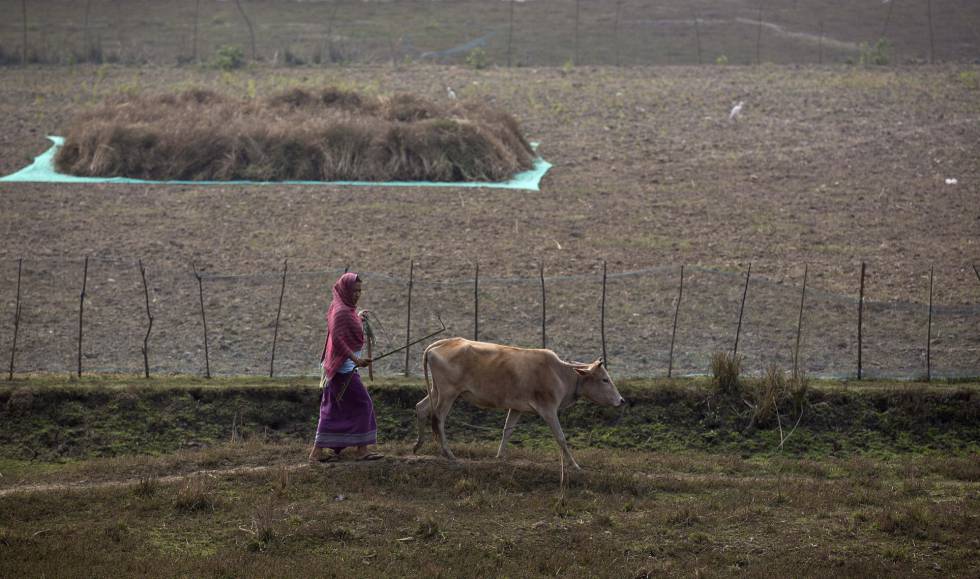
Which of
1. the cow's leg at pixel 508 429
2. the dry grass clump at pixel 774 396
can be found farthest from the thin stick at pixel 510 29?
the cow's leg at pixel 508 429

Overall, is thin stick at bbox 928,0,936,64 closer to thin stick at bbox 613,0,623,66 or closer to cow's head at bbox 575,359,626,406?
thin stick at bbox 613,0,623,66

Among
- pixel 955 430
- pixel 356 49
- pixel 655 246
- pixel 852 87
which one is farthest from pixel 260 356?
pixel 356 49

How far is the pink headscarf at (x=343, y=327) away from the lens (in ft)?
34.8

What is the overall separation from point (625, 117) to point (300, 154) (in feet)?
27.7

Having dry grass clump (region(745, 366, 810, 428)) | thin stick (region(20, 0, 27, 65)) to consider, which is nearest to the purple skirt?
dry grass clump (region(745, 366, 810, 428))

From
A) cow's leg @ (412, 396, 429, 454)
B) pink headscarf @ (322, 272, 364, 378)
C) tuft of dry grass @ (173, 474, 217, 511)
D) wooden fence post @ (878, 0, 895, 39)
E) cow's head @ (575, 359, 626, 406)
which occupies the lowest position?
tuft of dry grass @ (173, 474, 217, 511)

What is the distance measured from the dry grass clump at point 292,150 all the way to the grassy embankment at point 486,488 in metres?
9.85

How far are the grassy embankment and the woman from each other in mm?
290

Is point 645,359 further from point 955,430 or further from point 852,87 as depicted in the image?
point 852,87

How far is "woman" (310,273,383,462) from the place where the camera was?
10.6m

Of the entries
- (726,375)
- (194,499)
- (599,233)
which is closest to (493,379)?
(194,499)

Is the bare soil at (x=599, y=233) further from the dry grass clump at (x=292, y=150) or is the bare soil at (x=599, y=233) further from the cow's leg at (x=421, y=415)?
the cow's leg at (x=421, y=415)

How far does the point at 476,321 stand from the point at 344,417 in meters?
2.98

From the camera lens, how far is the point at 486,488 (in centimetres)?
1034
